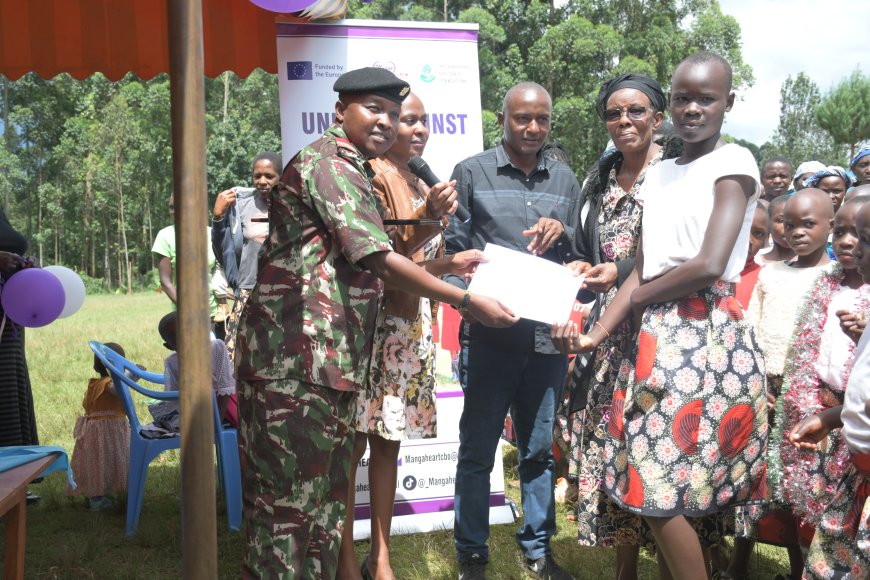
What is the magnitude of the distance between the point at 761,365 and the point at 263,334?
5.72 feet

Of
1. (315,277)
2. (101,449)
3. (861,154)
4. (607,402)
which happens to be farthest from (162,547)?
(861,154)

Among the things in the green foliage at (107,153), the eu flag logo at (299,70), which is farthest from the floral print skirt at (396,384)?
the green foliage at (107,153)

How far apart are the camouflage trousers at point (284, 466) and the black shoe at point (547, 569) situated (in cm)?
154

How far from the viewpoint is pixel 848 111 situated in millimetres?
40125

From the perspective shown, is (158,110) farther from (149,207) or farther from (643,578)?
(643,578)

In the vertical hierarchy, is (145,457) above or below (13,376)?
below

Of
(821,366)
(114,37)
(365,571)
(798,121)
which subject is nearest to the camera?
(821,366)

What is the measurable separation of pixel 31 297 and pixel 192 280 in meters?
3.17

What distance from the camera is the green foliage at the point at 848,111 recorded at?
39.9m

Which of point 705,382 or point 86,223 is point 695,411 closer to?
point 705,382

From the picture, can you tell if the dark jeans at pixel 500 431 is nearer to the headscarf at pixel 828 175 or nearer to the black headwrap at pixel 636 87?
the black headwrap at pixel 636 87

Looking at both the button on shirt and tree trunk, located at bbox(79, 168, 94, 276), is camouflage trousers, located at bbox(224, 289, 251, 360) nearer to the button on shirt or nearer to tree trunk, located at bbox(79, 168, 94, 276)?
the button on shirt

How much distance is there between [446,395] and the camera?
5.05 m

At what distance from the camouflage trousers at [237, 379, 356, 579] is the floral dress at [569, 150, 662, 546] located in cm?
113
